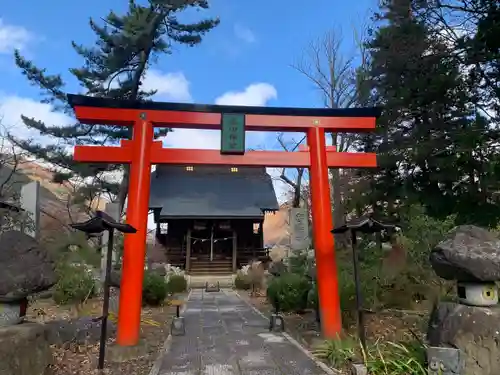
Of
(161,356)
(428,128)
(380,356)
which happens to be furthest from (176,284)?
(380,356)

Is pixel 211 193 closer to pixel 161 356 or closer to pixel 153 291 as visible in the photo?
pixel 153 291

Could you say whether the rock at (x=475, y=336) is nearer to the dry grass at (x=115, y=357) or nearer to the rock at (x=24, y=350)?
the dry grass at (x=115, y=357)

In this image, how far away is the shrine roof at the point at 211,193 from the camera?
21219mm

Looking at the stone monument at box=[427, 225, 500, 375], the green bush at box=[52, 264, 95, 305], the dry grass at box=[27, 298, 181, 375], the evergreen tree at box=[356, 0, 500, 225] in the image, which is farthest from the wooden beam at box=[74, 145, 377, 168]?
the green bush at box=[52, 264, 95, 305]

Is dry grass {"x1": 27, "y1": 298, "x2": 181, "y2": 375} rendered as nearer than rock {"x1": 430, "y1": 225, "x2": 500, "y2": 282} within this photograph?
No

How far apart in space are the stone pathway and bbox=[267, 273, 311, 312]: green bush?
1.84 ft

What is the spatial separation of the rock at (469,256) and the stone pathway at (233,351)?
1.95 meters

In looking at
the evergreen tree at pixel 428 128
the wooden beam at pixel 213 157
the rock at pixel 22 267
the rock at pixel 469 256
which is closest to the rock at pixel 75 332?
the rock at pixel 22 267

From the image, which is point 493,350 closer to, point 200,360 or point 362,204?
point 200,360

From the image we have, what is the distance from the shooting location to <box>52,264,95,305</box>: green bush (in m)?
9.74

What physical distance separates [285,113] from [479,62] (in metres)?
6.11

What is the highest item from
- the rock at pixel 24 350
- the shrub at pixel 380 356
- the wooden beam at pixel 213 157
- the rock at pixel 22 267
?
the wooden beam at pixel 213 157

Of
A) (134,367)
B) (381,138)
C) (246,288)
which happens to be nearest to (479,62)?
(381,138)

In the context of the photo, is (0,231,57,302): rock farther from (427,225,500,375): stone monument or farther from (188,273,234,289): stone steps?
(188,273,234,289): stone steps
